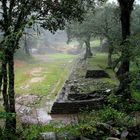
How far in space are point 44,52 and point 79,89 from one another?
78.5 meters

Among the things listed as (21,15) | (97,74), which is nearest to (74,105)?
(21,15)

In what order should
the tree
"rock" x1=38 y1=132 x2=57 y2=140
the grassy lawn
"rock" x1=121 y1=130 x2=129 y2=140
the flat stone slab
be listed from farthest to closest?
the grassy lawn < the flat stone slab < the tree < "rock" x1=121 y1=130 x2=129 y2=140 < "rock" x1=38 y1=132 x2=57 y2=140

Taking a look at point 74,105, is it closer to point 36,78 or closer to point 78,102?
point 78,102

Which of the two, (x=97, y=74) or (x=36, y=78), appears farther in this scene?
(x=36, y=78)

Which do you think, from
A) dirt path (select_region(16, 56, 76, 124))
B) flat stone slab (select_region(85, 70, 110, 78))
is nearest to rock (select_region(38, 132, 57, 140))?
dirt path (select_region(16, 56, 76, 124))

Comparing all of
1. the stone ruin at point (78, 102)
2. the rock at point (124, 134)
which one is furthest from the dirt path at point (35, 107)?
the rock at point (124, 134)

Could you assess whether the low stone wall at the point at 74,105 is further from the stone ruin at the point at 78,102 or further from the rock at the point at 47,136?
the rock at the point at 47,136

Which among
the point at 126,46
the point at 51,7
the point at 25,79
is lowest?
the point at 25,79

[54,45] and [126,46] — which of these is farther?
[54,45]

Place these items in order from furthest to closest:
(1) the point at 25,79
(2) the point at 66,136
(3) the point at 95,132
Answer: (1) the point at 25,79 → (3) the point at 95,132 → (2) the point at 66,136

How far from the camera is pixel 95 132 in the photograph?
557 inches

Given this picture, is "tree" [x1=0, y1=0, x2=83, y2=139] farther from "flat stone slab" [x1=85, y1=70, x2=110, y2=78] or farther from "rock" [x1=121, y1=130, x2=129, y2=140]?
"flat stone slab" [x1=85, y1=70, x2=110, y2=78]

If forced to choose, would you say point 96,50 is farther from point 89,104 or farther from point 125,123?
point 125,123

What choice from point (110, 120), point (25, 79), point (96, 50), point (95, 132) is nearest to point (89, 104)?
point (110, 120)
